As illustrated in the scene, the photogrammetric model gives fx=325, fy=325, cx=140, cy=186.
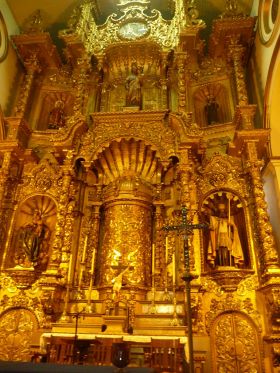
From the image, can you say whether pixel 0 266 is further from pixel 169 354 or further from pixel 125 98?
pixel 125 98

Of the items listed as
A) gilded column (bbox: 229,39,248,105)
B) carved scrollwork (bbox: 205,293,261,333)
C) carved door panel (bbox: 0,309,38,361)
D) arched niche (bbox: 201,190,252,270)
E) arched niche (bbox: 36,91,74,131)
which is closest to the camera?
carved scrollwork (bbox: 205,293,261,333)

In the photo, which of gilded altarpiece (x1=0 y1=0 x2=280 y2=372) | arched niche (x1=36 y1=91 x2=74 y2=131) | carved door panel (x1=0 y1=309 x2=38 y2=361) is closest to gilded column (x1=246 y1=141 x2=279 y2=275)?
gilded altarpiece (x1=0 y1=0 x2=280 y2=372)

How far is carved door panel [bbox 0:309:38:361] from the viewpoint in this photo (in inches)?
270

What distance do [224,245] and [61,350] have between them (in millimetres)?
4058

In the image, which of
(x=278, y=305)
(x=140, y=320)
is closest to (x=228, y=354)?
(x=278, y=305)

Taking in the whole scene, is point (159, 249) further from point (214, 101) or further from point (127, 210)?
point (214, 101)

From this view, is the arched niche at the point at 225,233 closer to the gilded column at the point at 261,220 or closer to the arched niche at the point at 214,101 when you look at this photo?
the gilded column at the point at 261,220

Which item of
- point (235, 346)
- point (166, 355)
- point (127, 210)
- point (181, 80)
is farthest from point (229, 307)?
point (181, 80)

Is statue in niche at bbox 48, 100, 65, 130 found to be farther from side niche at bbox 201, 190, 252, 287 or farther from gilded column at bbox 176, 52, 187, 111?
side niche at bbox 201, 190, 252, 287

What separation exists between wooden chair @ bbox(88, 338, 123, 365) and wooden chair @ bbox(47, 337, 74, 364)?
0.32 metres

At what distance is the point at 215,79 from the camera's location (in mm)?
10008

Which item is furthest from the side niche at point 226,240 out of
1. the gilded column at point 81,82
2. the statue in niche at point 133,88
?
the gilded column at point 81,82

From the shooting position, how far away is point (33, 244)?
7969 millimetres

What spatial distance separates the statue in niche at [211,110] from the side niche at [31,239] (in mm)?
5239
